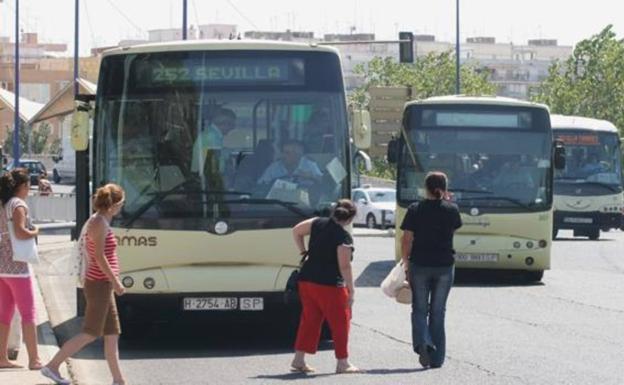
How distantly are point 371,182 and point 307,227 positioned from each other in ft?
220

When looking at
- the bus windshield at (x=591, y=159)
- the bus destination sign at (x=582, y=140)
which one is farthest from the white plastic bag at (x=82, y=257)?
the bus destination sign at (x=582, y=140)

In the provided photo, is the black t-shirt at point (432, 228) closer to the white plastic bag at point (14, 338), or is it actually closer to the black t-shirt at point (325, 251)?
the black t-shirt at point (325, 251)

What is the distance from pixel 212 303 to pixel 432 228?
2.78 m

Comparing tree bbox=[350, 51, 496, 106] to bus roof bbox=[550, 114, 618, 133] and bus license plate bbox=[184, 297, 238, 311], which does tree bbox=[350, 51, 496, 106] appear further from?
bus license plate bbox=[184, 297, 238, 311]

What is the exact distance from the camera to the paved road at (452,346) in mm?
13562

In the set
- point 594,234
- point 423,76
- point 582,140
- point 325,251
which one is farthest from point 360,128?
point 423,76

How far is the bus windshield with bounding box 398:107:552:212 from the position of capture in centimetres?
2547

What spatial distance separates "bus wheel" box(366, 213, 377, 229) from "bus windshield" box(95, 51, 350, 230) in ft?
135

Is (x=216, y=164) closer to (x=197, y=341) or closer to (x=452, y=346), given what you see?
(x=197, y=341)

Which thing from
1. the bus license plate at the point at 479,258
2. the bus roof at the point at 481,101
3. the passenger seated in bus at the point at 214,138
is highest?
the bus roof at the point at 481,101

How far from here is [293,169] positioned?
15945 mm

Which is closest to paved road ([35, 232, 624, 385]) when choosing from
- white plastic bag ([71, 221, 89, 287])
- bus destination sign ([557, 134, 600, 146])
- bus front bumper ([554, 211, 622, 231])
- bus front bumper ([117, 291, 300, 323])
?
bus front bumper ([117, 291, 300, 323])

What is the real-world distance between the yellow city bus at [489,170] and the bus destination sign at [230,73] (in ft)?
30.5

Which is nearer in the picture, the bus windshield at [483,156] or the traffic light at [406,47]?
the bus windshield at [483,156]
